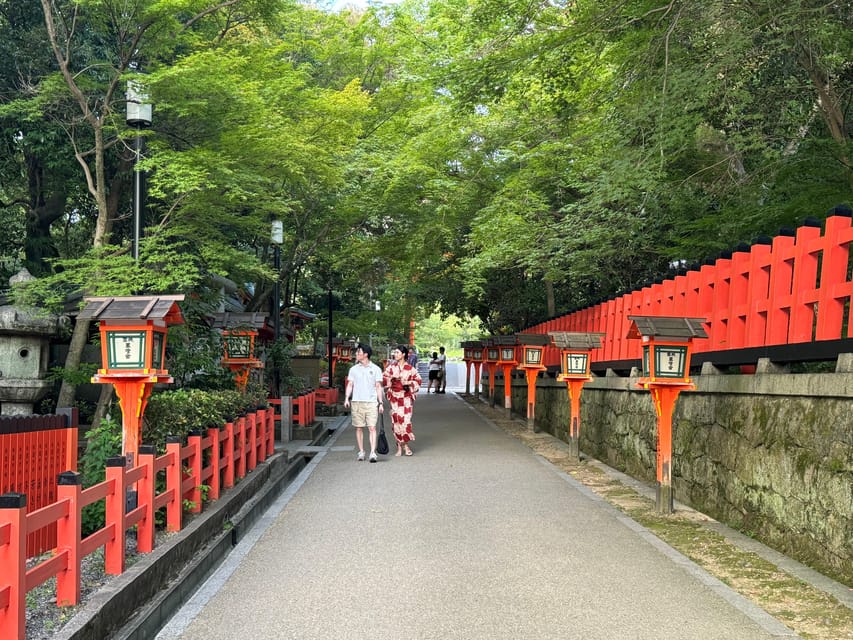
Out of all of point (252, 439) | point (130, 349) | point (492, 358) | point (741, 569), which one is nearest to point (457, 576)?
point (741, 569)

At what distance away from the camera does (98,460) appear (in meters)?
8.10

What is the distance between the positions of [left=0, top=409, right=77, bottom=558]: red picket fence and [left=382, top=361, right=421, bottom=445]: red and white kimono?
259 inches

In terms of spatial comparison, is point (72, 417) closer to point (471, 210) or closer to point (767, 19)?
point (767, 19)

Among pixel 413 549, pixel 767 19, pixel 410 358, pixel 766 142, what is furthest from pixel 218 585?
pixel 410 358

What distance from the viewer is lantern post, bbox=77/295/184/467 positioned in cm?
820

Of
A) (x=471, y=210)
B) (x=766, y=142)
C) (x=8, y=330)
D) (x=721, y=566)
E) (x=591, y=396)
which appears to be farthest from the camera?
(x=471, y=210)

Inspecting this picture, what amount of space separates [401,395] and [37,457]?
7.41 metres

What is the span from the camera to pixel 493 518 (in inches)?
338

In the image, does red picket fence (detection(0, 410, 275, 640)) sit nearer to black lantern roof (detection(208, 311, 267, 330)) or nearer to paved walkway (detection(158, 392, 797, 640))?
paved walkway (detection(158, 392, 797, 640))

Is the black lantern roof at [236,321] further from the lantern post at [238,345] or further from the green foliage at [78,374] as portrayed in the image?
the green foliage at [78,374]

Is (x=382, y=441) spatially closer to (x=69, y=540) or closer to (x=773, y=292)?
(x=773, y=292)

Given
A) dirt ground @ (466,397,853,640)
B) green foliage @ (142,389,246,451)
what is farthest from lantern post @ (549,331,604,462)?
green foliage @ (142,389,246,451)

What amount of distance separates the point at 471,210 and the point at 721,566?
1837 cm

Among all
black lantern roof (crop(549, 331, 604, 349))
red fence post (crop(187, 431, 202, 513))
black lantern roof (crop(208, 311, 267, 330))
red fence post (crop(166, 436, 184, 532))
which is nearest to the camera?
red fence post (crop(166, 436, 184, 532))
